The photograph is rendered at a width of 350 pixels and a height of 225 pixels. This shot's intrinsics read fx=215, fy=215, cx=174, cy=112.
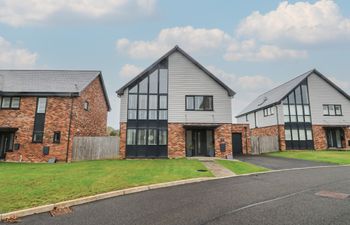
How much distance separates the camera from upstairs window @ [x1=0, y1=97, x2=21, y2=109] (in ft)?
61.0

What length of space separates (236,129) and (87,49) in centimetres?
1855

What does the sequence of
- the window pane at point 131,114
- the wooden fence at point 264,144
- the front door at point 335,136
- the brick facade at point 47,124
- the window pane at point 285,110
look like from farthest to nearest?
1. the front door at point 335,136
2. the window pane at point 285,110
3. the wooden fence at point 264,144
4. the window pane at point 131,114
5. the brick facade at point 47,124

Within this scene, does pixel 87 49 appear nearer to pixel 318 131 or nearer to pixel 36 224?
pixel 36 224

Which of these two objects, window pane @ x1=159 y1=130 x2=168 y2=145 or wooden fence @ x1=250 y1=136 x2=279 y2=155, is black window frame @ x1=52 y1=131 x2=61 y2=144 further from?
wooden fence @ x1=250 y1=136 x2=279 y2=155

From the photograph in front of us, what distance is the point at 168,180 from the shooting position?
918cm

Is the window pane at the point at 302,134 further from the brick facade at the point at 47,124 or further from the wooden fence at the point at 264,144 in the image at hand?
the brick facade at the point at 47,124

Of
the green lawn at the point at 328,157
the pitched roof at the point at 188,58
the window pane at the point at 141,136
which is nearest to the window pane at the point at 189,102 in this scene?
the pitched roof at the point at 188,58

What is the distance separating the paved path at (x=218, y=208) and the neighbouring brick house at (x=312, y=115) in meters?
19.1

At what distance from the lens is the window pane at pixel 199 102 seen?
1984cm

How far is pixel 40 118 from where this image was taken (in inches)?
722

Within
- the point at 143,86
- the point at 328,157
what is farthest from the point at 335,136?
the point at 143,86

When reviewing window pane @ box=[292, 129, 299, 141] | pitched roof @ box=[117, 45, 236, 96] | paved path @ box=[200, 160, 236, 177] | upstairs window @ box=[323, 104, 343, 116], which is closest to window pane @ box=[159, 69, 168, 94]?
pitched roof @ box=[117, 45, 236, 96]

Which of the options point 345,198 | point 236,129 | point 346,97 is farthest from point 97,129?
point 346,97

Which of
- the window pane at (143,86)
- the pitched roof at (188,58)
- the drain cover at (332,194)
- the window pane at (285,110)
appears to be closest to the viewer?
the drain cover at (332,194)
